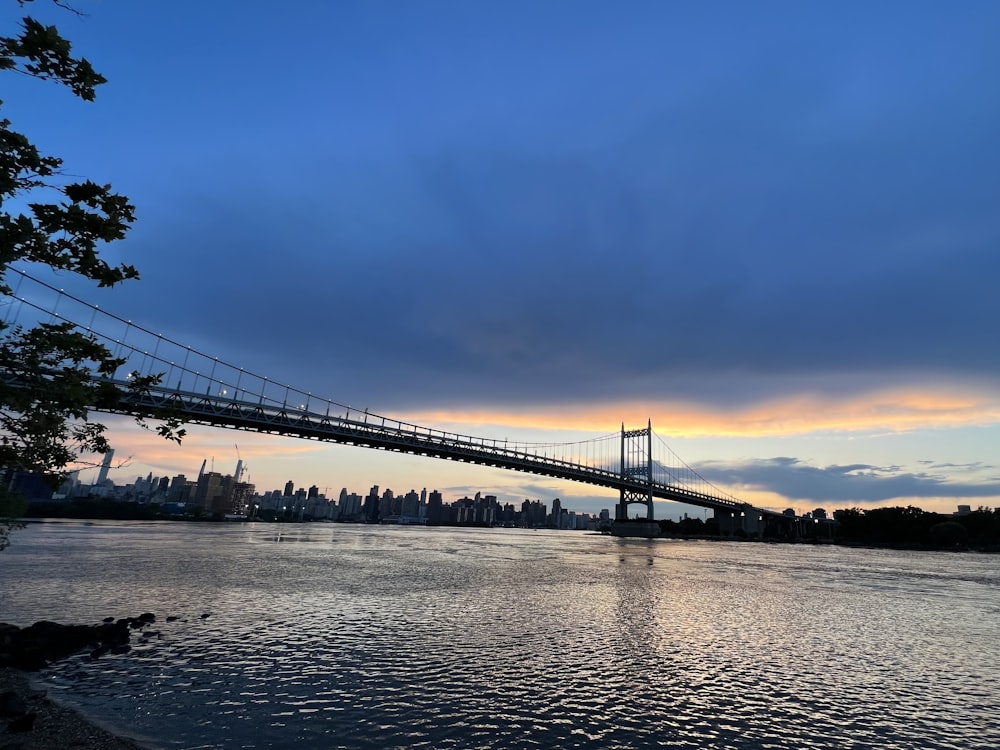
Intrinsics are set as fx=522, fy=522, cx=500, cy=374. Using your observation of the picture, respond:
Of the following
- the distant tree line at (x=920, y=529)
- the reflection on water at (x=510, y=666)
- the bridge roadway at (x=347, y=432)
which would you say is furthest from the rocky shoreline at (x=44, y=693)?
the distant tree line at (x=920, y=529)

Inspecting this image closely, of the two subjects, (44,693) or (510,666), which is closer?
(44,693)

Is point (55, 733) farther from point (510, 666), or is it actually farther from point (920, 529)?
point (920, 529)

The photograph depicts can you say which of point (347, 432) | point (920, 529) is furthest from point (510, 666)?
point (920, 529)

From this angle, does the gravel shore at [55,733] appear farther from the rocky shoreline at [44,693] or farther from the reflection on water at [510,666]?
the reflection on water at [510,666]

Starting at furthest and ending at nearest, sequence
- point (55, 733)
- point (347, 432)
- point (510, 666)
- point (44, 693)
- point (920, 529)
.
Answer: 1. point (920, 529)
2. point (347, 432)
3. point (510, 666)
4. point (44, 693)
5. point (55, 733)

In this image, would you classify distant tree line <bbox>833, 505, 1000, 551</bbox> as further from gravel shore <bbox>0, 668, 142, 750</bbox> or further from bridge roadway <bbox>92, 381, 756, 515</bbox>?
gravel shore <bbox>0, 668, 142, 750</bbox>

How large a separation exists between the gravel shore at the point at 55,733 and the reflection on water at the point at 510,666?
524 millimetres

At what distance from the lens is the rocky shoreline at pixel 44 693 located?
8.05 meters

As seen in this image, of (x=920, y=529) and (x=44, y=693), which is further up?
(x=920, y=529)

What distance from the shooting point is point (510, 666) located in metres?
13.5

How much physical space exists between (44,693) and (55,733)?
296cm

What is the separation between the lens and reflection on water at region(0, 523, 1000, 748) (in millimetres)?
9602

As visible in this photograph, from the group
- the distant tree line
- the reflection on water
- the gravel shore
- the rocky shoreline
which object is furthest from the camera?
the distant tree line

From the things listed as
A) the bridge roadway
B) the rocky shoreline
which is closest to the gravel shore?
the rocky shoreline
